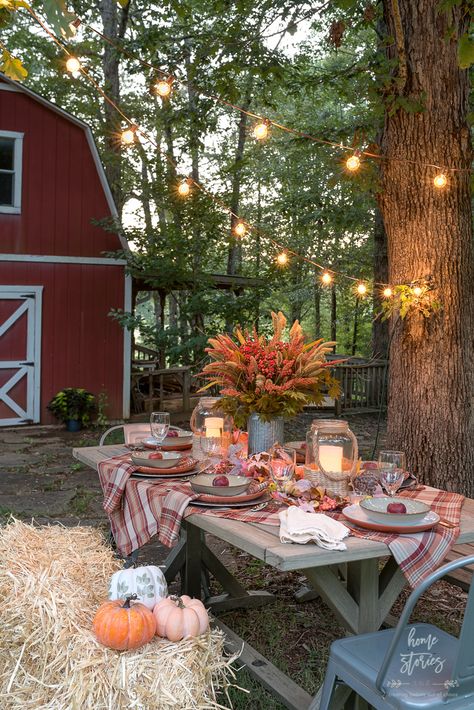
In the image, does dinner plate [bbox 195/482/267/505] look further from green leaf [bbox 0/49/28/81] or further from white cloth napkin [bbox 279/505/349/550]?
green leaf [bbox 0/49/28/81]

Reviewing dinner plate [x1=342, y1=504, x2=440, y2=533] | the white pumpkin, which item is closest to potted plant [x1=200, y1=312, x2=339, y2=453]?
dinner plate [x1=342, y1=504, x2=440, y2=533]

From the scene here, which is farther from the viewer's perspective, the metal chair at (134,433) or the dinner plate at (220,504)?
the metal chair at (134,433)

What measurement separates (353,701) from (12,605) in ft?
3.92

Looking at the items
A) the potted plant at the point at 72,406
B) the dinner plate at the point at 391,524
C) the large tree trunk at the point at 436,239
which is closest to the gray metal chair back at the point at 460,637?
the dinner plate at the point at 391,524

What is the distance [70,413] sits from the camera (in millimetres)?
10062

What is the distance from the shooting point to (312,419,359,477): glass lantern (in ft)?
8.87

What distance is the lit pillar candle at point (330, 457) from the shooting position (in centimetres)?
271

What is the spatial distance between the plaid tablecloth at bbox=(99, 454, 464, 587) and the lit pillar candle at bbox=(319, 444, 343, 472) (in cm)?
24

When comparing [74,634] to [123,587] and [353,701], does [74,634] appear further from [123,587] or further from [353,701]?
[353,701]

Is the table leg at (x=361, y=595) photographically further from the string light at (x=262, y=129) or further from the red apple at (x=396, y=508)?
the string light at (x=262, y=129)

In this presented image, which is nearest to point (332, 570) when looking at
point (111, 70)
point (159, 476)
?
point (159, 476)

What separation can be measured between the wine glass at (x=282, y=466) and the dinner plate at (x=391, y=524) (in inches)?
14.9

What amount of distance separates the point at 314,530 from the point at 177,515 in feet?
1.93

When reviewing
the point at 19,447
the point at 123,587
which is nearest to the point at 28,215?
the point at 19,447
